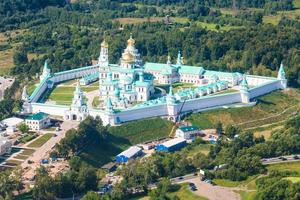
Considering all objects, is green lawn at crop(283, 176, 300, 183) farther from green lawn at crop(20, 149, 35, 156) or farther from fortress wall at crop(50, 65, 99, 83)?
fortress wall at crop(50, 65, 99, 83)

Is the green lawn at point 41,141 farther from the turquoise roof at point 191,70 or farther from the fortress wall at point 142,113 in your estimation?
the turquoise roof at point 191,70

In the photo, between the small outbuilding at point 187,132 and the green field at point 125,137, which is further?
the small outbuilding at point 187,132

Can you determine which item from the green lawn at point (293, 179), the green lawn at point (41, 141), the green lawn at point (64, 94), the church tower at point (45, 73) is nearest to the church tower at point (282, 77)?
the green lawn at point (64, 94)

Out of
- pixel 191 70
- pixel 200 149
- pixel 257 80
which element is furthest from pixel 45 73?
pixel 257 80

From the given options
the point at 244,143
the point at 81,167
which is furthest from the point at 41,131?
the point at 244,143

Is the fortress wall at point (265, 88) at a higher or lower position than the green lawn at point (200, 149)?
higher

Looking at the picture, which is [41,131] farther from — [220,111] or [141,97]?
[220,111]

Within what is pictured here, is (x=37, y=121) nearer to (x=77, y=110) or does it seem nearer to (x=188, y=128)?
(x=77, y=110)
